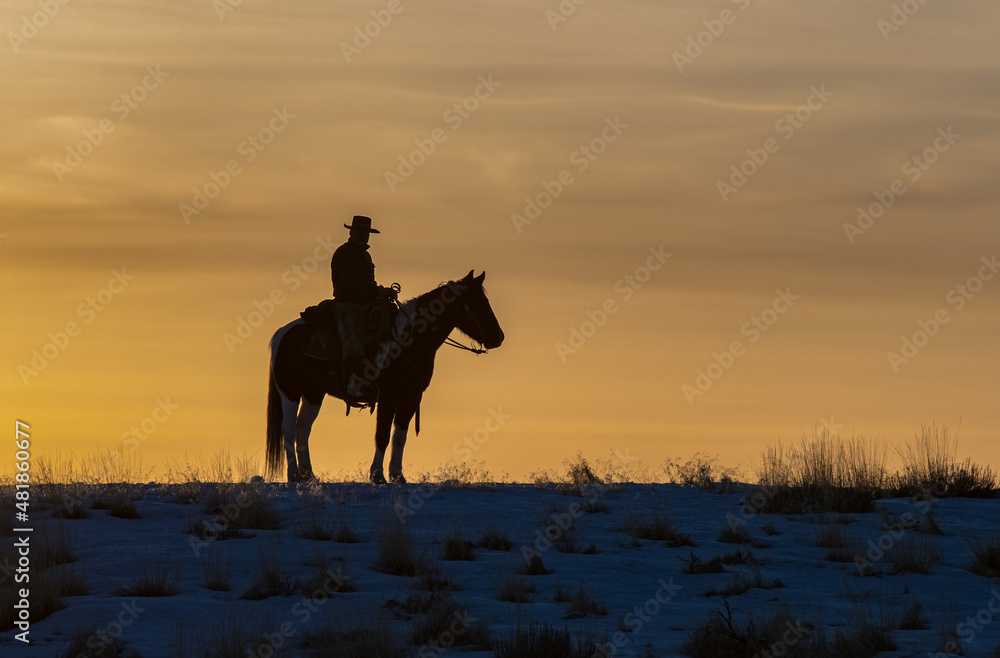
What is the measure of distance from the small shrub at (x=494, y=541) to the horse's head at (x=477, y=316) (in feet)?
19.6

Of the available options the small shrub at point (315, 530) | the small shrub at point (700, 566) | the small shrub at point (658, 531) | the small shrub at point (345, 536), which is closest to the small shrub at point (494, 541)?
the small shrub at point (345, 536)

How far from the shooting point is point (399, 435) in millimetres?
17844

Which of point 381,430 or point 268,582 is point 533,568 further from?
point 381,430

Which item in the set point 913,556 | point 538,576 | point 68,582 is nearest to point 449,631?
point 538,576

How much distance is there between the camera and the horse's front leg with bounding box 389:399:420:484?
17.8 m

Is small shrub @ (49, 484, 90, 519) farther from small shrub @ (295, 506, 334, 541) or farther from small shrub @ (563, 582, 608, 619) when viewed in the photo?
small shrub @ (563, 582, 608, 619)

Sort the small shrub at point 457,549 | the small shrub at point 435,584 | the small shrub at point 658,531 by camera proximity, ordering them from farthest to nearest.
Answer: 1. the small shrub at point 658,531
2. the small shrub at point 457,549
3. the small shrub at point 435,584

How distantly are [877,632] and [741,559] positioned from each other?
2.92m

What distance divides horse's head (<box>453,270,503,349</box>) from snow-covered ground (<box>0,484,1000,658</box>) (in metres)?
3.11

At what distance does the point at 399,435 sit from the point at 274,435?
2.23 meters

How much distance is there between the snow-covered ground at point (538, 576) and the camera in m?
9.08

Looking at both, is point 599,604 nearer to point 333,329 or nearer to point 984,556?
point 984,556

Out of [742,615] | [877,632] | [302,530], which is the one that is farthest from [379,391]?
[877,632]

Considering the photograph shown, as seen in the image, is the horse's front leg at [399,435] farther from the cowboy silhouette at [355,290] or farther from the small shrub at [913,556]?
the small shrub at [913,556]
